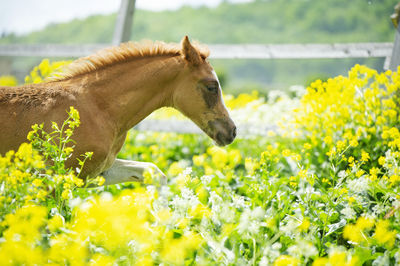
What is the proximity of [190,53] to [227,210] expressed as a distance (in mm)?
1553

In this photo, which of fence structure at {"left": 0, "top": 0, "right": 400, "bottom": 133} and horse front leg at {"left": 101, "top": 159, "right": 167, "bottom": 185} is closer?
horse front leg at {"left": 101, "top": 159, "right": 167, "bottom": 185}

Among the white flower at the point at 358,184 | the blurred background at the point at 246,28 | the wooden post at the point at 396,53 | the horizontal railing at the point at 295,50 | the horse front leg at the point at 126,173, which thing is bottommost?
the blurred background at the point at 246,28

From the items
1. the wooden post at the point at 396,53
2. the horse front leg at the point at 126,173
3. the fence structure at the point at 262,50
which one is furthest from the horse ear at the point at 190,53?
the wooden post at the point at 396,53

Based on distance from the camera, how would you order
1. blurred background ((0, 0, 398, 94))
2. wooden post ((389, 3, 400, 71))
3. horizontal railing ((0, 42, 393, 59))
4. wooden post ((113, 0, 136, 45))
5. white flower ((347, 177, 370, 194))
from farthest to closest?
blurred background ((0, 0, 398, 94)) → wooden post ((113, 0, 136, 45)) → horizontal railing ((0, 42, 393, 59)) → wooden post ((389, 3, 400, 71)) → white flower ((347, 177, 370, 194))

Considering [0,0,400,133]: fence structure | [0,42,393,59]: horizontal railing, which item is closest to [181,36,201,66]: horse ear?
[0,42,393,59]: horizontal railing

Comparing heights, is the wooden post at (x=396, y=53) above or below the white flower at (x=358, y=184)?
above

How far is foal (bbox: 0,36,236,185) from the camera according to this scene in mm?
2625

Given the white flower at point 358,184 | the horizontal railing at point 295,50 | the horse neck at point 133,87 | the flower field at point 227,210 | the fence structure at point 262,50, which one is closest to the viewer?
the flower field at point 227,210

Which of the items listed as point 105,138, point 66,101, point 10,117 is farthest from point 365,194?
point 10,117

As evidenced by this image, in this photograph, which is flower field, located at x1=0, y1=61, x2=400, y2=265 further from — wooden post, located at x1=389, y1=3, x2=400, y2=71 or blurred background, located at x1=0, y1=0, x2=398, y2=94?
blurred background, located at x1=0, y1=0, x2=398, y2=94

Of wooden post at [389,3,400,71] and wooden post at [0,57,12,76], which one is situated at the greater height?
wooden post at [389,3,400,71]

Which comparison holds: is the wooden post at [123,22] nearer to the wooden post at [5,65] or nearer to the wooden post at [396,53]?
the wooden post at [5,65]

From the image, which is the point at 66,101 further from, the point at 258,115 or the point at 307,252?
the point at 258,115

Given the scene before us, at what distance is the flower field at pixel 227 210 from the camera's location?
1.53 meters
